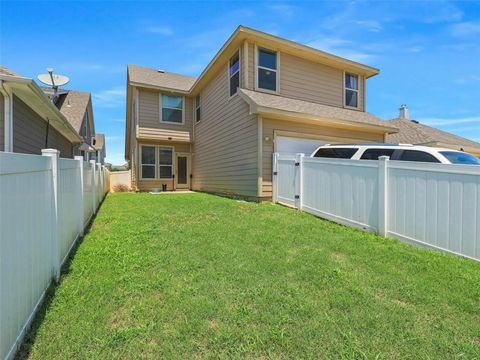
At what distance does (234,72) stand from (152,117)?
6.69 m

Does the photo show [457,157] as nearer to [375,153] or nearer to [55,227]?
[375,153]

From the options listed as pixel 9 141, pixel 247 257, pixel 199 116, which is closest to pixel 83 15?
pixel 9 141

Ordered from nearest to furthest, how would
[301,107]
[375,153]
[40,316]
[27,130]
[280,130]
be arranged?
1. [40,316]
2. [375,153]
3. [27,130]
4. [280,130]
5. [301,107]

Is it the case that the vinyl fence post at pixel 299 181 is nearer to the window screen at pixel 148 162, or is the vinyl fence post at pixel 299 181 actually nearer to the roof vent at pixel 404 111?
the window screen at pixel 148 162

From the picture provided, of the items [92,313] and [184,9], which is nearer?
[92,313]

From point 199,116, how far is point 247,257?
1250 cm

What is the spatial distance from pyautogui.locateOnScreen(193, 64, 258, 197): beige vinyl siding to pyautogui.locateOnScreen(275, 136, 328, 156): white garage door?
882 mm

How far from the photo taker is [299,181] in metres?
7.35

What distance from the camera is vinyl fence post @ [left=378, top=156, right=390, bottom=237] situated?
4.91m

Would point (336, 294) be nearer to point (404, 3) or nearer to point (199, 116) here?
point (404, 3)

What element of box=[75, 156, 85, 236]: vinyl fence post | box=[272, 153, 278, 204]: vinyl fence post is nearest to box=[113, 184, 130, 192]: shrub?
box=[272, 153, 278, 204]: vinyl fence post

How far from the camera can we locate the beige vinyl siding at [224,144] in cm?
936

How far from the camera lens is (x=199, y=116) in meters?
15.1

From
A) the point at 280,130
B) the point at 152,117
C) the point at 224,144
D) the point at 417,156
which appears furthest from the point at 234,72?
the point at 417,156
